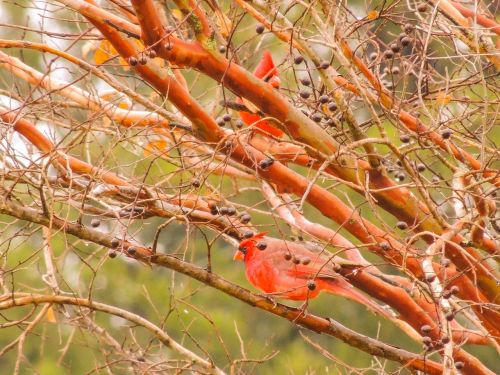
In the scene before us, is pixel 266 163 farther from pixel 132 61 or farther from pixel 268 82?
pixel 268 82

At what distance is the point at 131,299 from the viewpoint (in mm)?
16906

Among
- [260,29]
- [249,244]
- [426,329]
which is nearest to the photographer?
[426,329]

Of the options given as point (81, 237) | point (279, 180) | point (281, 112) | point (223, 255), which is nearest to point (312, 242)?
point (279, 180)

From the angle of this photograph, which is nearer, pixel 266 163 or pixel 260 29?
pixel 266 163

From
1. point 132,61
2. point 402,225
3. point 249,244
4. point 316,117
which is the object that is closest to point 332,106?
point 316,117

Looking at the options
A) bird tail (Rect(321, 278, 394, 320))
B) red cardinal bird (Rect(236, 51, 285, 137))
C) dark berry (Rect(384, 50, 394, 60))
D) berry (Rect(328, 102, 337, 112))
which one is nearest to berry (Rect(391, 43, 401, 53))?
dark berry (Rect(384, 50, 394, 60))

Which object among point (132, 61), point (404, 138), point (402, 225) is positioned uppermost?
point (404, 138)

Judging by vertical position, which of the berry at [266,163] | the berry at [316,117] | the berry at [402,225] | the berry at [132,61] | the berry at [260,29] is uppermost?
the berry at [260,29]

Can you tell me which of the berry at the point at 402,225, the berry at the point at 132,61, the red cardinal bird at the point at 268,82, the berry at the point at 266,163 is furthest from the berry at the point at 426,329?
the berry at the point at 132,61

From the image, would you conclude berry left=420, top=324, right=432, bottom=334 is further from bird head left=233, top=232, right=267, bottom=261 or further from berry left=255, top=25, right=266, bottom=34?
berry left=255, top=25, right=266, bottom=34

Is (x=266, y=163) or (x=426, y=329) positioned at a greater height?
(x=266, y=163)

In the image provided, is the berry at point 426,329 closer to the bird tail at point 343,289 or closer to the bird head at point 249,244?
the bird tail at point 343,289

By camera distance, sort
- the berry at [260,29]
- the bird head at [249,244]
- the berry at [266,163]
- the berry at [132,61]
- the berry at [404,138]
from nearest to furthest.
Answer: the berry at [132,61] < the berry at [266,163] < the berry at [260,29] < the berry at [404,138] < the bird head at [249,244]

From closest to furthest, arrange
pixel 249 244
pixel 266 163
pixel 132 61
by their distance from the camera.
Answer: pixel 132 61 < pixel 266 163 < pixel 249 244
